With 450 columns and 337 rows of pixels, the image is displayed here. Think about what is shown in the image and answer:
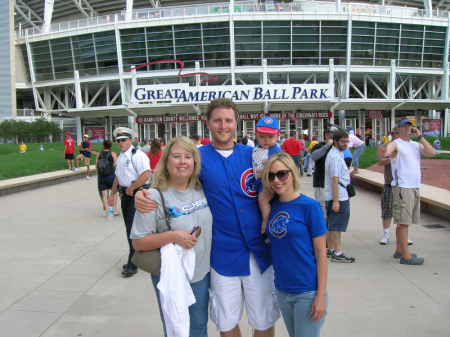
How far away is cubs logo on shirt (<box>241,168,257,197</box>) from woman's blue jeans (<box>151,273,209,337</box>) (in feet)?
2.05

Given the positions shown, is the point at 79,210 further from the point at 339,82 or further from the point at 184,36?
the point at 339,82

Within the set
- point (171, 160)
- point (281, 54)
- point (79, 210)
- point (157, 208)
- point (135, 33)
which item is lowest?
point (79, 210)

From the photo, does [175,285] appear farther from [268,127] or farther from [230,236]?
[268,127]

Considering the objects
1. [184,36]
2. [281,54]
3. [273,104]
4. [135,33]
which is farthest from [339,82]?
[135,33]

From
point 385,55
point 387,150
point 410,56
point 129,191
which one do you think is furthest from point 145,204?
point 410,56

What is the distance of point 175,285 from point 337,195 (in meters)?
3.25

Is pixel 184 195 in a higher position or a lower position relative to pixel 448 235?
higher

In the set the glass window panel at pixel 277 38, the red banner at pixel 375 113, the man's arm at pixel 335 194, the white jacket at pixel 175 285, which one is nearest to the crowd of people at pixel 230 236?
the white jacket at pixel 175 285

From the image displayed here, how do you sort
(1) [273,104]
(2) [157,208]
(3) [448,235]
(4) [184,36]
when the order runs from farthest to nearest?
(4) [184,36]
(1) [273,104]
(3) [448,235]
(2) [157,208]

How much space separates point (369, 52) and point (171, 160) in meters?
41.7

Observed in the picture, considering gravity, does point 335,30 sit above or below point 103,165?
above

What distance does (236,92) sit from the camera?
1270 inches

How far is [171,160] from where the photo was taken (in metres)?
2.26

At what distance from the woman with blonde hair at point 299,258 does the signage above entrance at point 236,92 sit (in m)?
30.0
